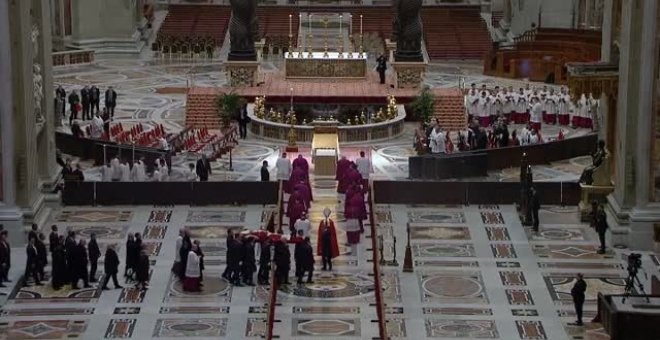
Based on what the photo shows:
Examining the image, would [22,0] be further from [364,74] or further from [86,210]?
[364,74]

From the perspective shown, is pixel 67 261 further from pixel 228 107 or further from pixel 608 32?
pixel 228 107

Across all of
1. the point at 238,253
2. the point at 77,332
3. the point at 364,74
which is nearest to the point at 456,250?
the point at 238,253

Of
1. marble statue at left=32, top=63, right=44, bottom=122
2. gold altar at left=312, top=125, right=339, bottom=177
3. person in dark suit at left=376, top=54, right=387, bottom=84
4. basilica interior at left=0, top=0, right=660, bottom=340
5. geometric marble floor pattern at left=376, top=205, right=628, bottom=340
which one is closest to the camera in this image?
geometric marble floor pattern at left=376, top=205, right=628, bottom=340

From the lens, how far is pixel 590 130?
39.1 m

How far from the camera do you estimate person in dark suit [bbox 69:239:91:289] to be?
2475 cm

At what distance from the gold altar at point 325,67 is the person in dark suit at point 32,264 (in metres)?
19.6

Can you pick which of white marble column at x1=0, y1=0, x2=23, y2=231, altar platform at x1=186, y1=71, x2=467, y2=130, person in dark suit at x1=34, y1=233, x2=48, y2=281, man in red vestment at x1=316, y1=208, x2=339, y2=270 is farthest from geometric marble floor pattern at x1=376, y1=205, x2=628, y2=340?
altar platform at x1=186, y1=71, x2=467, y2=130

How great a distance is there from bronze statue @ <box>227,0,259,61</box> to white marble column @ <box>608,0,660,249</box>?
16440 mm

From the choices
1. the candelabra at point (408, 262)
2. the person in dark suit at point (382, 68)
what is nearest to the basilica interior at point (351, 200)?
the candelabra at point (408, 262)

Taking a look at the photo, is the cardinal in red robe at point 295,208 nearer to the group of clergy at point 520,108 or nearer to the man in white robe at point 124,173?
the man in white robe at point 124,173

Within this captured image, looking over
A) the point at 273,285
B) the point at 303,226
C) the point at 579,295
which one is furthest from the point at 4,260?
the point at 579,295

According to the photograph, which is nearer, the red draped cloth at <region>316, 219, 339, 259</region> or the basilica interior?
the basilica interior

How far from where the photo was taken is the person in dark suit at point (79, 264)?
81.2 feet

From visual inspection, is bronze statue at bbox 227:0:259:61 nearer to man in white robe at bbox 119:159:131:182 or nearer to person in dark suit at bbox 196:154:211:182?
Answer: person in dark suit at bbox 196:154:211:182
